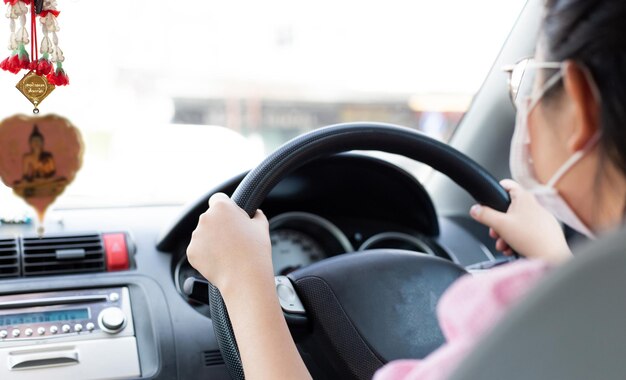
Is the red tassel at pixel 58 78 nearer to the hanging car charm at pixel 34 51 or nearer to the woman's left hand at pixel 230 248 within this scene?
the hanging car charm at pixel 34 51

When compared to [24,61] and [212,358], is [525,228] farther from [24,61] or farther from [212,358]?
[24,61]

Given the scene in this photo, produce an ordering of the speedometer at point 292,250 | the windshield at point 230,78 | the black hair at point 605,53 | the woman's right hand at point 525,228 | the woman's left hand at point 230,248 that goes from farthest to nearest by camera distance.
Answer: the speedometer at point 292,250 → the woman's right hand at point 525,228 → the windshield at point 230,78 → the woman's left hand at point 230,248 → the black hair at point 605,53

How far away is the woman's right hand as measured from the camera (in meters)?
1.51

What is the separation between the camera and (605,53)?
76 cm

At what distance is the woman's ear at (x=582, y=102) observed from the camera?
2.56ft

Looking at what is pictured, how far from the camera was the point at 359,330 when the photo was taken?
1403 millimetres

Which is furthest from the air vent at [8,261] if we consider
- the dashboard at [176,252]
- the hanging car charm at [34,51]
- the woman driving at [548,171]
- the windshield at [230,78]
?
the hanging car charm at [34,51]

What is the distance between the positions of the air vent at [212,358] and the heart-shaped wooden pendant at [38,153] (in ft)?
2.61

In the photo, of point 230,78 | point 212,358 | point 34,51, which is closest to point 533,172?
point 34,51

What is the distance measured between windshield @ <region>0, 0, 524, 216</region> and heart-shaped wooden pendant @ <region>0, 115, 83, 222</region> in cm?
2

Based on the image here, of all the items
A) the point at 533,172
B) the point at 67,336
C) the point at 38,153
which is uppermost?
the point at 38,153

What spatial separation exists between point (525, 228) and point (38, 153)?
95 centimetres

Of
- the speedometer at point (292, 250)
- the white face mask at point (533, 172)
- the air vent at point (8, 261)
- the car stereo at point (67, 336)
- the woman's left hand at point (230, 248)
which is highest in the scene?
the white face mask at point (533, 172)

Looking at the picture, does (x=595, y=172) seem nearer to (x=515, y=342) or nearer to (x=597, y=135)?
(x=597, y=135)
